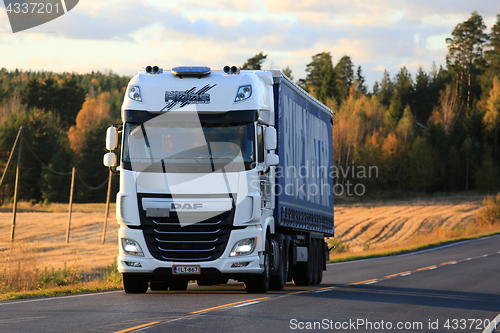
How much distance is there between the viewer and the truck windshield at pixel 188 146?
13.6 meters

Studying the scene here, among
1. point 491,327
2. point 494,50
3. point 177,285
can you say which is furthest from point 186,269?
point 494,50

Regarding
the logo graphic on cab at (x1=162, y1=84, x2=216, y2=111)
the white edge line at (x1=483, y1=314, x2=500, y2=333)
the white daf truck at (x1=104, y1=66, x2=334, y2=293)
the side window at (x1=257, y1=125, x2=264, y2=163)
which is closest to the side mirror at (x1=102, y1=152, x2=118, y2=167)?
the white daf truck at (x1=104, y1=66, x2=334, y2=293)

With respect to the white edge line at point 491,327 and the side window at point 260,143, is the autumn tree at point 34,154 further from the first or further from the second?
the white edge line at point 491,327

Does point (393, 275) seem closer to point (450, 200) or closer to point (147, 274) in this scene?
point (147, 274)

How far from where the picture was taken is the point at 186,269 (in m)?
13.8

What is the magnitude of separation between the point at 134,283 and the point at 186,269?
1830 millimetres

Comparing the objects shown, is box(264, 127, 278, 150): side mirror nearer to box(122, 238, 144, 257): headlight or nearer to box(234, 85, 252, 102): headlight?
box(234, 85, 252, 102): headlight

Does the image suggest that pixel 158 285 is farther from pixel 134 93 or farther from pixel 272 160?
pixel 134 93

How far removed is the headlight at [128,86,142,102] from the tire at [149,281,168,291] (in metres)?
4.25

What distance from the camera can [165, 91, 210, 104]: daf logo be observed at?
14102 mm

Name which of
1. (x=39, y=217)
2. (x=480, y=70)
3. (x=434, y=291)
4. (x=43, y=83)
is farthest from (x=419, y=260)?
A: (x=43, y=83)

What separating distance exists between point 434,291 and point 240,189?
582 cm

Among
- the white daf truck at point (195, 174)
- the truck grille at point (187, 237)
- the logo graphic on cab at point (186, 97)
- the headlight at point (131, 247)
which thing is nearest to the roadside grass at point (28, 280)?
the white daf truck at point (195, 174)

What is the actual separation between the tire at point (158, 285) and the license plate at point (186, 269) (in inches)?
104
